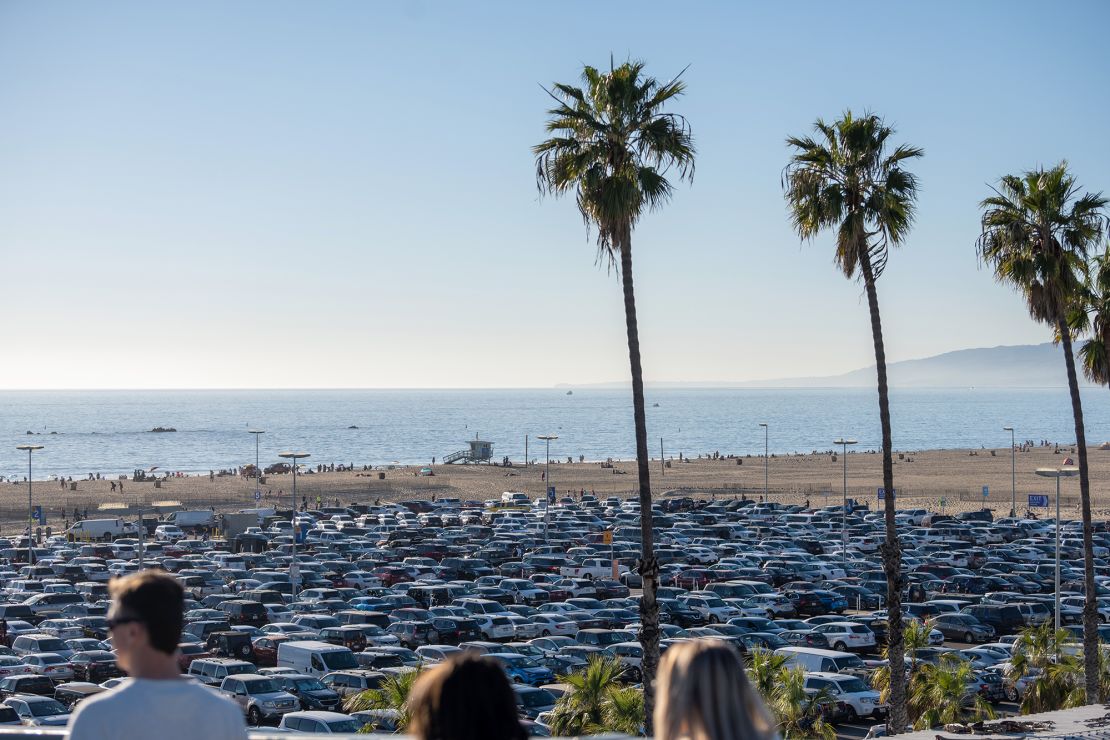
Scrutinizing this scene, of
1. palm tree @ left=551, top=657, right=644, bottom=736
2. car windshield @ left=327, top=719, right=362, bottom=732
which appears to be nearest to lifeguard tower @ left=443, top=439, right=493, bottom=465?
car windshield @ left=327, top=719, right=362, bottom=732

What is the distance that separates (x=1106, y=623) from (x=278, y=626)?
2570 centimetres

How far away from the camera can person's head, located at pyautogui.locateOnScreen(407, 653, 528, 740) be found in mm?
3877

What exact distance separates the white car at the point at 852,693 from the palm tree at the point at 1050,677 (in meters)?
3.24

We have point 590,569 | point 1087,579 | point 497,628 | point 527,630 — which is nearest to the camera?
point 1087,579

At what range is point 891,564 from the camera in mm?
22688

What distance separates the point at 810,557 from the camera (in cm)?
5612

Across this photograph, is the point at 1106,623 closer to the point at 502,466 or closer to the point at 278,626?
the point at 278,626

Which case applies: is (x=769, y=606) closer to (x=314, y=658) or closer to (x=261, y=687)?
(x=314, y=658)

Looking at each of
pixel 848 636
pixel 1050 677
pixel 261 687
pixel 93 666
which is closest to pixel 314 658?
pixel 261 687

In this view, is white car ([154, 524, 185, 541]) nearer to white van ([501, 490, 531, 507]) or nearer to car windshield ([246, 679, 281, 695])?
white van ([501, 490, 531, 507])

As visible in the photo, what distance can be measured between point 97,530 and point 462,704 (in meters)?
70.1

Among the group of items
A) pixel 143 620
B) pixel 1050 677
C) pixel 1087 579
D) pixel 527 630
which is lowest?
pixel 527 630

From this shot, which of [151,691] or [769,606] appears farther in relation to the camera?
[769,606]

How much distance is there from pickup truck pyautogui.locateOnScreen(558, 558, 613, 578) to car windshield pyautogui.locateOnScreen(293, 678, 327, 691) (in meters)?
24.6
